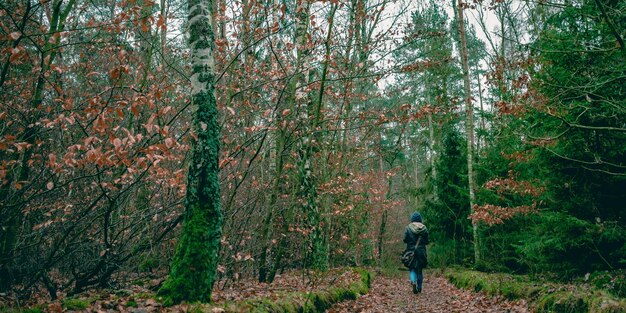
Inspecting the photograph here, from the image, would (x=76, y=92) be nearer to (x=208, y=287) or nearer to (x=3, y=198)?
(x=3, y=198)

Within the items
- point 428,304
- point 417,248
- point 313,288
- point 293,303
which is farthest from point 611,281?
point 293,303

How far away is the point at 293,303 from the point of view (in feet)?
19.0

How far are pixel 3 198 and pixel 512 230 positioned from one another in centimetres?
1483

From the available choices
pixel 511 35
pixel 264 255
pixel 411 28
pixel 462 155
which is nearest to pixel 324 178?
pixel 264 255

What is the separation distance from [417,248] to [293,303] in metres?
5.81

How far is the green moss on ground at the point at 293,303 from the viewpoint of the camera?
457 centimetres

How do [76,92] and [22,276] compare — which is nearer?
[22,276]

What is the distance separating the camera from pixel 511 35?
22.0 meters

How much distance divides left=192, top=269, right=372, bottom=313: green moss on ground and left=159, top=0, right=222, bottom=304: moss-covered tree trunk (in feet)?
1.24

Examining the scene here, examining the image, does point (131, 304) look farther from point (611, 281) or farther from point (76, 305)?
point (611, 281)

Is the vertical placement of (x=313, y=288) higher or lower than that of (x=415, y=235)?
lower

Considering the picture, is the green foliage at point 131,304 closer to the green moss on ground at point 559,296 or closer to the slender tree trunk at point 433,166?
the green moss on ground at point 559,296

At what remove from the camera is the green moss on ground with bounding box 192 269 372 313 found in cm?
457

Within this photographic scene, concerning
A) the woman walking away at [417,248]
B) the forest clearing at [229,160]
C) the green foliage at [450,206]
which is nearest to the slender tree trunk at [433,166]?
the green foliage at [450,206]
